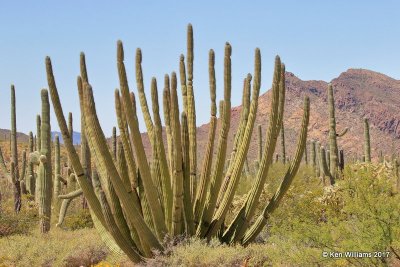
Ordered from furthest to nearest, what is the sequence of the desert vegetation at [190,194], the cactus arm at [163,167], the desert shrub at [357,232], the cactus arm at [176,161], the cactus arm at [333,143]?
the cactus arm at [333,143]
the cactus arm at [163,167]
the cactus arm at [176,161]
the desert vegetation at [190,194]
the desert shrub at [357,232]

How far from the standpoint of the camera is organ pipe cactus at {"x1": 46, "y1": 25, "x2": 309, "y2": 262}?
838 cm

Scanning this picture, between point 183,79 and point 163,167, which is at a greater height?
point 183,79

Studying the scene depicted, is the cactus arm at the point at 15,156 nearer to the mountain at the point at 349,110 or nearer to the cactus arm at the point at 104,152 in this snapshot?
the cactus arm at the point at 104,152

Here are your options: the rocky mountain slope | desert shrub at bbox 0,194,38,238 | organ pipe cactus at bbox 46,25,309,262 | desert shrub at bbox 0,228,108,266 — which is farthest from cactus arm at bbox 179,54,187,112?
the rocky mountain slope

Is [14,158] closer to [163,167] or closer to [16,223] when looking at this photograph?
[16,223]

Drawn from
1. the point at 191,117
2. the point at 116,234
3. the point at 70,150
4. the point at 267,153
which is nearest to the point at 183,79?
the point at 191,117

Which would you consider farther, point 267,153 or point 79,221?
point 79,221

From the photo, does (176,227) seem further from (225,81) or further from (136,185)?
(225,81)

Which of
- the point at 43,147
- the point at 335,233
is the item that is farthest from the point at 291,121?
the point at 335,233

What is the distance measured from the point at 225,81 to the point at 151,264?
9.83 feet

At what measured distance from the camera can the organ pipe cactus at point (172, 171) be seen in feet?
27.5

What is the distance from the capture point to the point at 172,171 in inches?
357

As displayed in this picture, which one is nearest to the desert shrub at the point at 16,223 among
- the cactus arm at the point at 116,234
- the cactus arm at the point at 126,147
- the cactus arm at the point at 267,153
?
the cactus arm at the point at 116,234

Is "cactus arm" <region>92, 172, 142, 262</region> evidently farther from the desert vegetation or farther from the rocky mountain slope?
the rocky mountain slope
